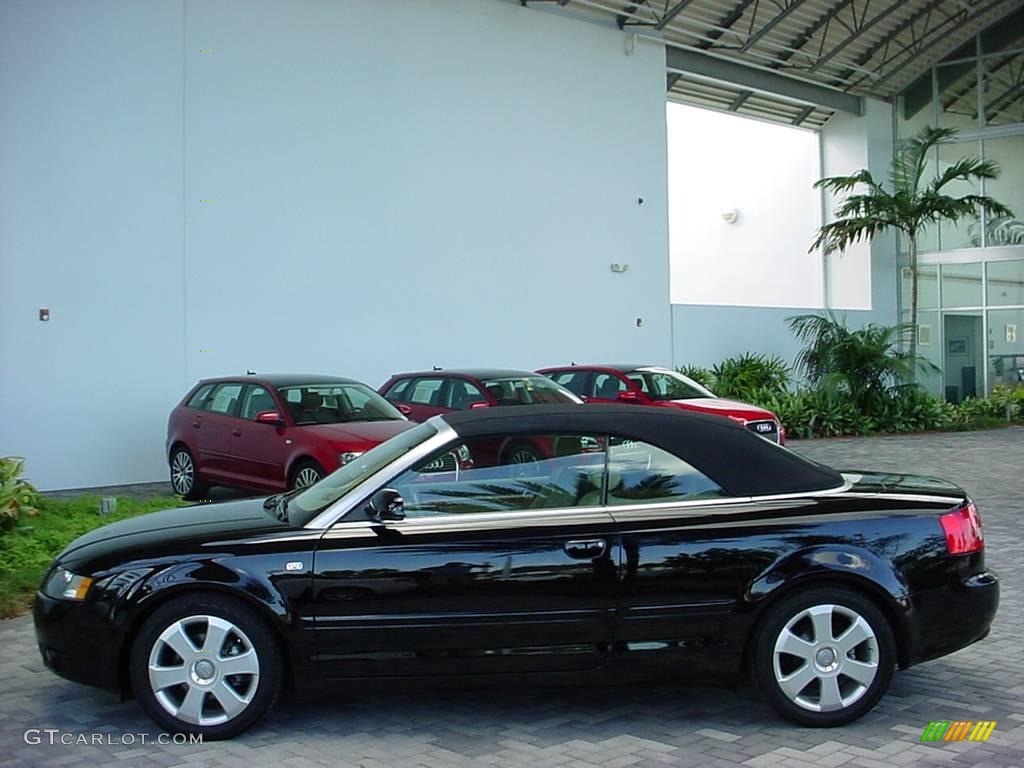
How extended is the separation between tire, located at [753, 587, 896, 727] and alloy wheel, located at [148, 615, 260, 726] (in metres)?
2.24

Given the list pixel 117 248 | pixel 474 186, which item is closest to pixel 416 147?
pixel 474 186

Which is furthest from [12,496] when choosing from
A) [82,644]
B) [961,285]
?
[961,285]

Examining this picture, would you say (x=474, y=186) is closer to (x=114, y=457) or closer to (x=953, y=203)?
(x=114, y=457)

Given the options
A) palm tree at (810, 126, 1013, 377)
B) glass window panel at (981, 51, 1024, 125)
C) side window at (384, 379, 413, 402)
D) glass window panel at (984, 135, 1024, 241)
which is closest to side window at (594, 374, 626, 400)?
side window at (384, 379, 413, 402)

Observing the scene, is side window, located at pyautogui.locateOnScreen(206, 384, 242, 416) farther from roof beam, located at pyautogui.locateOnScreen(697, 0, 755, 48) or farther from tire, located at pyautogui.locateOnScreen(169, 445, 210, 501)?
roof beam, located at pyautogui.locateOnScreen(697, 0, 755, 48)

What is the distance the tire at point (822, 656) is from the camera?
472 cm

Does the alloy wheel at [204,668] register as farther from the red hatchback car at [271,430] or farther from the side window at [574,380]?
the side window at [574,380]

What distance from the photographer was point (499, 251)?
62.5 ft

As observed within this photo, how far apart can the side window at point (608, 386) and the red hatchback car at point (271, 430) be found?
4.78 m

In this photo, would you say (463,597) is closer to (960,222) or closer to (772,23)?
(772,23)

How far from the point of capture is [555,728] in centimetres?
484

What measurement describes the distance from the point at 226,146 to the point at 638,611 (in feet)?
42.3

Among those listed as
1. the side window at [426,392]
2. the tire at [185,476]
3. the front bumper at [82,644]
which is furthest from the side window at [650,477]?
the side window at [426,392]

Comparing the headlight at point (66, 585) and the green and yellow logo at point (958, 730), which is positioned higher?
the headlight at point (66, 585)
